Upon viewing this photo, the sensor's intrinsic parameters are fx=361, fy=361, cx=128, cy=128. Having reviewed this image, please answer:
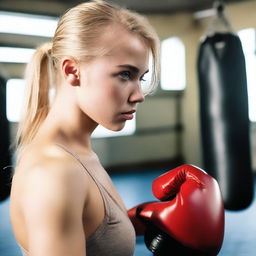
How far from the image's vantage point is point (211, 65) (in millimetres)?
2270

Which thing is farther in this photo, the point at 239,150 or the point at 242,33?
the point at 242,33

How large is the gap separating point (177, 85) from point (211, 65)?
3229 millimetres

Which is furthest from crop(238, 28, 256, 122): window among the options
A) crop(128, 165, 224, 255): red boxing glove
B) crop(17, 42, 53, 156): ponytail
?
crop(17, 42, 53, 156): ponytail

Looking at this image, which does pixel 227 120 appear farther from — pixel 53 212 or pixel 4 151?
pixel 53 212

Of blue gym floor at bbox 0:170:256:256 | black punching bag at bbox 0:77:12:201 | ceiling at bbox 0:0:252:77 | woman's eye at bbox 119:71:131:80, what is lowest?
blue gym floor at bbox 0:170:256:256

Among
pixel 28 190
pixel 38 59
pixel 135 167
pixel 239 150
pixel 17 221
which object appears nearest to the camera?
pixel 28 190

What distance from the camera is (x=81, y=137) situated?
0.91 metres

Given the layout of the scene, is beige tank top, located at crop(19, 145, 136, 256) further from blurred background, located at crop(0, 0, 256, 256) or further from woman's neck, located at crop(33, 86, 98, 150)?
blurred background, located at crop(0, 0, 256, 256)

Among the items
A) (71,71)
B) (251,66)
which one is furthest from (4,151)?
(251,66)

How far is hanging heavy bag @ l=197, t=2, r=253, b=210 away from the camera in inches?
86.1

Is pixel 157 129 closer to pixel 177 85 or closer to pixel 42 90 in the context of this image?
pixel 177 85

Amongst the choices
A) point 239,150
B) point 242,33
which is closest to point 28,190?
point 239,150

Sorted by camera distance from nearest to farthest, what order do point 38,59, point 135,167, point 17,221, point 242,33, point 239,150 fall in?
point 17,221 → point 38,59 → point 239,150 → point 242,33 → point 135,167

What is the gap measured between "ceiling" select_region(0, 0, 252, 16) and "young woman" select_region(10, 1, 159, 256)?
3.59 meters
